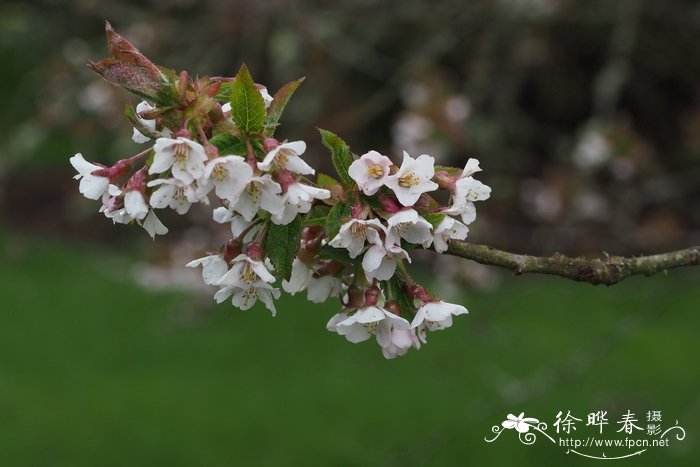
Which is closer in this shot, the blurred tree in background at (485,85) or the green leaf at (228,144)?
the green leaf at (228,144)

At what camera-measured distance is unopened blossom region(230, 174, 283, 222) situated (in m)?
0.98

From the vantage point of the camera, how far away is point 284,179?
39.3 inches

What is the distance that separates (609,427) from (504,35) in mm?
1872

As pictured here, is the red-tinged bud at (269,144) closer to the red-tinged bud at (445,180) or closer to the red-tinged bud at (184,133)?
the red-tinged bud at (184,133)

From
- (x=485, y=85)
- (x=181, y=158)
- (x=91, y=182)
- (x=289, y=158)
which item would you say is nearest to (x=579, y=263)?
(x=289, y=158)

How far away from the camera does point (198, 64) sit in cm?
443

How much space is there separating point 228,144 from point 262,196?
3.0 inches

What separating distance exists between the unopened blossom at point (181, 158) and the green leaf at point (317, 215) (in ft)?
0.53

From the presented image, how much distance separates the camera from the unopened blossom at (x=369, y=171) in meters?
1.04

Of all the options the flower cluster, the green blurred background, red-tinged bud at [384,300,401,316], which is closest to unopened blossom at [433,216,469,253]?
the flower cluster

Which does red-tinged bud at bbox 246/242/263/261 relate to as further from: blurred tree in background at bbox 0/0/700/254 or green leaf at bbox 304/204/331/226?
blurred tree in background at bbox 0/0/700/254

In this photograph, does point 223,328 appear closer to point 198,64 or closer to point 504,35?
point 198,64

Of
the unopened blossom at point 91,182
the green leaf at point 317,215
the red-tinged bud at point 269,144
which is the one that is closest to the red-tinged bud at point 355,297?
the green leaf at point 317,215

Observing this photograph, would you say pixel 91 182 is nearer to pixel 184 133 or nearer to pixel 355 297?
pixel 184 133
